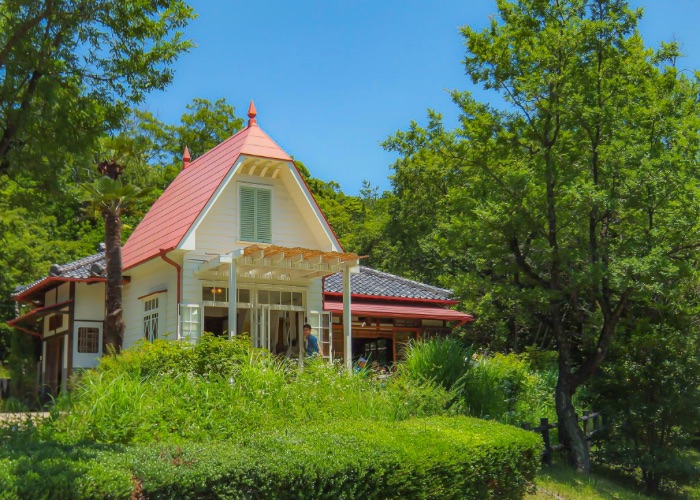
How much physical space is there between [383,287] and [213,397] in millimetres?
13687

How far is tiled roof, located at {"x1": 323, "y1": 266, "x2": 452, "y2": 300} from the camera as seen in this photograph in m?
22.4

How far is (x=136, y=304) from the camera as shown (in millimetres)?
19297

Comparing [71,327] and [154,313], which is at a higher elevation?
[154,313]

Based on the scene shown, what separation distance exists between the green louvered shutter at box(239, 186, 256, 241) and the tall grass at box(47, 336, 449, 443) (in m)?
5.33

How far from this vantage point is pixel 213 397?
386 inches

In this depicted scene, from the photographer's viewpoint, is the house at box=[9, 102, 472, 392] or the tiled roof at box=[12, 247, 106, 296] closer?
the house at box=[9, 102, 472, 392]

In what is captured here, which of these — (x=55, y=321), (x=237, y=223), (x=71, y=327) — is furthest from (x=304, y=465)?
(x=55, y=321)

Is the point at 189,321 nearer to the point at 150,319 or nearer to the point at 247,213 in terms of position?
the point at 150,319

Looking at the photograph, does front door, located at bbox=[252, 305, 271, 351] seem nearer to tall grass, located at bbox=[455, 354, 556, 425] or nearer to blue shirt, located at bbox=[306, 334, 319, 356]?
blue shirt, located at bbox=[306, 334, 319, 356]

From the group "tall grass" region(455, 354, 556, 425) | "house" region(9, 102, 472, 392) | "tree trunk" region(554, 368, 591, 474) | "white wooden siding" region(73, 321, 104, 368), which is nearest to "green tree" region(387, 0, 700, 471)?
"tree trunk" region(554, 368, 591, 474)

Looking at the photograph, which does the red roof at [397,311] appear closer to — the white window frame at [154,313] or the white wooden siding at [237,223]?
the white wooden siding at [237,223]

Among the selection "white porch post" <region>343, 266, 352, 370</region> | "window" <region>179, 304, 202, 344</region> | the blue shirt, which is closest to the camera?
the blue shirt

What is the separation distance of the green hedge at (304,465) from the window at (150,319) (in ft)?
29.9

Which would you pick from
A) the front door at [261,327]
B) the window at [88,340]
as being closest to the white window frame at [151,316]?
the window at [88,340]
